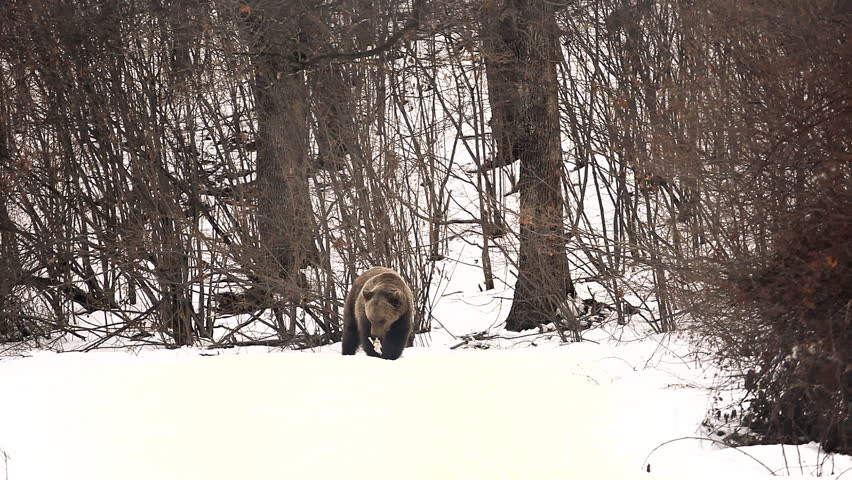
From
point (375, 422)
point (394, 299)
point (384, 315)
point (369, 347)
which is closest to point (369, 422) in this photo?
point (375, 422)

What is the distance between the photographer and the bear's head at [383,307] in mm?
9039

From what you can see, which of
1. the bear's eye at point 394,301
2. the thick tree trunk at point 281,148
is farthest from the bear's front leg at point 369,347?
the thick tree trunk at point 281,148

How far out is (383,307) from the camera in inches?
356

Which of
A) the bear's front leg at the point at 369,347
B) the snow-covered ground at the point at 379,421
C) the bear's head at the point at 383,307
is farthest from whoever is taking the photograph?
the bear's front leg at the point at 369,347

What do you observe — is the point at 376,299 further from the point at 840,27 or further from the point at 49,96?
the point at 49,96

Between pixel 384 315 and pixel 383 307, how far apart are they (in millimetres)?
83

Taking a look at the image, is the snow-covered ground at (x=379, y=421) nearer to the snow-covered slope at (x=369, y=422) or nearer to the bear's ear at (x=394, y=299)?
the snow-covered slope at (x=369, y=422)

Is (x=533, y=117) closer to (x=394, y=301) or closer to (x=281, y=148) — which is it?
(x=281, y=148)

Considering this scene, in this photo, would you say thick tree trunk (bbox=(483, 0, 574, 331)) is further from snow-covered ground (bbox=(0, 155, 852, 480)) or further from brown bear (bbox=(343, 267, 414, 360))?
snow-covered ground (bbox=(0, 155, 852, 480))

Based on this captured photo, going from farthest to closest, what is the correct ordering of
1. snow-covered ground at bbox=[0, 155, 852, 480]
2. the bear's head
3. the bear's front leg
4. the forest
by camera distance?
the forest
the bear's front leg
the bear's head
snow-covered ground at bbox=[0, 155, 852, 480]

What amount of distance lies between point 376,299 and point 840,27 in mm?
5241

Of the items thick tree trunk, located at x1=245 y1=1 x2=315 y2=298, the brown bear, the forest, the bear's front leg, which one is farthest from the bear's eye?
thick tree trunk, located at x1=245 y1=1 x2=315 y2=298

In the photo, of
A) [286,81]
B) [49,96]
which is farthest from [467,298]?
[49,96]

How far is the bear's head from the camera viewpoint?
9.04 m
